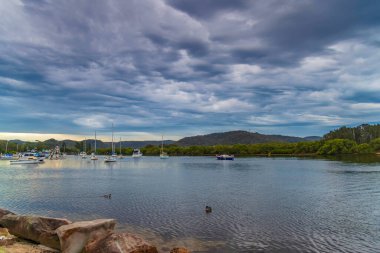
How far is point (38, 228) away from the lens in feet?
86.3

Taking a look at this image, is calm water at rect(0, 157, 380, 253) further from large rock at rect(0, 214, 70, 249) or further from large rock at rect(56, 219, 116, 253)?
large rock at rect(0, 214, 70, 249)

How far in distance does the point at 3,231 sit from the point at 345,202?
152ft

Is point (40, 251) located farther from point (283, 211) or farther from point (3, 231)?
point (283, 211)

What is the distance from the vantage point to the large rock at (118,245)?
20562 millimetres

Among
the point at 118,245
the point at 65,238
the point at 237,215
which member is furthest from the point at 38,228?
the point at 237,215

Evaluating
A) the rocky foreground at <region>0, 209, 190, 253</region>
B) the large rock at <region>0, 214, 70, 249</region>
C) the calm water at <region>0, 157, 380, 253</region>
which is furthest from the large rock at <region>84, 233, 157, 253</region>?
the calm water at <region>0, 157, 380, 253</region>

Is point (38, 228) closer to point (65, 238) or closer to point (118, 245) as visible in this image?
point (65, 238)

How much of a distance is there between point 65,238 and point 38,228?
4560 mm

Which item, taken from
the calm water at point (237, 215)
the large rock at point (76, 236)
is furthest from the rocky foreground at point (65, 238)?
the calm water at point (237, 215)

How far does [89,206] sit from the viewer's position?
165ft

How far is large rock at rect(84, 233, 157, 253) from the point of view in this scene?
20562 millimetres

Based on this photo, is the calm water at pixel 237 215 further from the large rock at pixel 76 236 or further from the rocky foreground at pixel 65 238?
the large rock at pixel 76 236

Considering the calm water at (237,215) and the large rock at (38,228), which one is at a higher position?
the large rock at (38,228)

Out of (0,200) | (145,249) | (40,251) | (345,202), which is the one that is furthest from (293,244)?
(0,200)
